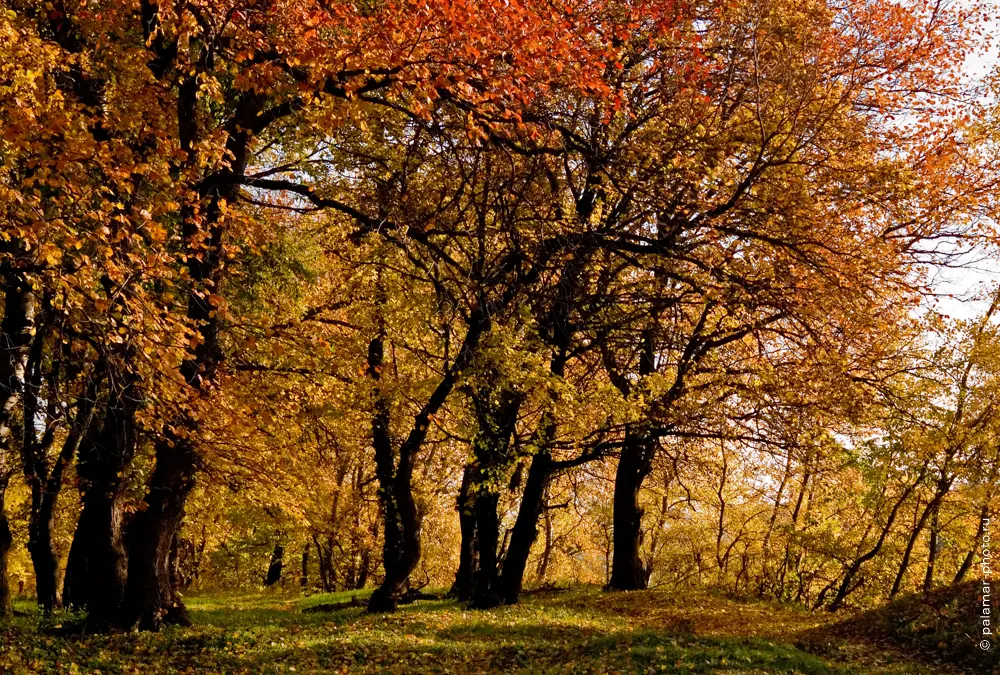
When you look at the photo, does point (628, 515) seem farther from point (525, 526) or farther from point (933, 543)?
point (933, 543)

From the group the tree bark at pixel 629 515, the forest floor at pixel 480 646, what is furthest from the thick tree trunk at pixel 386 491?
the tree bark at pixel 629 515

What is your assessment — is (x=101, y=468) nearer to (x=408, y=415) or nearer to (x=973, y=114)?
(x=408, y=415)

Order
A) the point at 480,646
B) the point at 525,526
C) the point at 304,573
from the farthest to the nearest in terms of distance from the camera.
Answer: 1. the point at 304,573
2. the point at 525,526
3. the point at 480,646

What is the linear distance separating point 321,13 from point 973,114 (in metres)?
15.0

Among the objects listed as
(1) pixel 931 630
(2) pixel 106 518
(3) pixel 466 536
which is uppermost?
(2) pixel 106 518

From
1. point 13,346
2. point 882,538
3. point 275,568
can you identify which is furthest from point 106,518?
point 275,568

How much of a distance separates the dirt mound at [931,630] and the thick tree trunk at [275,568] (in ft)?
96.1

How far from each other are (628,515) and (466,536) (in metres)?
4.39

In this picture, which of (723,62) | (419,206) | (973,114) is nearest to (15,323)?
(419,206)

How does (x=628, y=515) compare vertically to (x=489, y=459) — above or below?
below

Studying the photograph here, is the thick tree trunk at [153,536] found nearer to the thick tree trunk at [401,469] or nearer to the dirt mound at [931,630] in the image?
the thick tree trunk at [401,469]

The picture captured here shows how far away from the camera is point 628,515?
856 inches

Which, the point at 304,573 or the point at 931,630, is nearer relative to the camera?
the point at 931,630

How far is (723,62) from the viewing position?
44.3 ft
